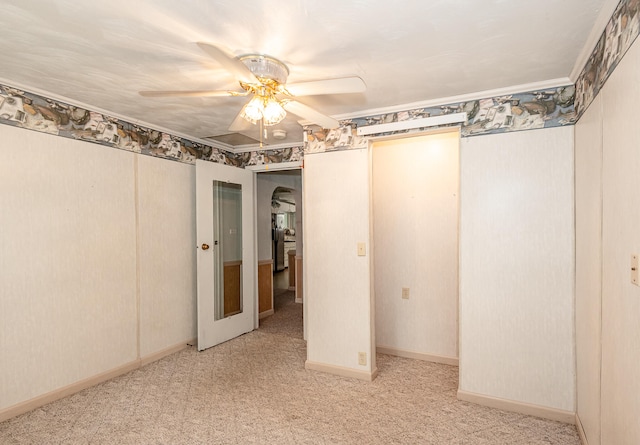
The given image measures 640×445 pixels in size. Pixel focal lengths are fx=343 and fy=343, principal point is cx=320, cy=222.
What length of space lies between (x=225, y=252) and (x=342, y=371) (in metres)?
1.96

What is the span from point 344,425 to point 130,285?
2246 millimetres

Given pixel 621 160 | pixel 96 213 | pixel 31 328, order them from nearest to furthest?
1. pixel 621 160
2. pixel 31 328
3. pixel 96 213

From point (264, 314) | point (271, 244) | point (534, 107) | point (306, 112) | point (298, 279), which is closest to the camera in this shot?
point (306, 112)

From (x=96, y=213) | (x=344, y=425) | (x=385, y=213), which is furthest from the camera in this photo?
(x=385, y=213)

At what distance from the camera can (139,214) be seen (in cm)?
326

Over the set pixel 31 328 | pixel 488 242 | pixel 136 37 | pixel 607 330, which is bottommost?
pixel 31 328

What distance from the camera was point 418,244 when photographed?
352 centimetres

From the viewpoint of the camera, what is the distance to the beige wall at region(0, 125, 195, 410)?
2381mm

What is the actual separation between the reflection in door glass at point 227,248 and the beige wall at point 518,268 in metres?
2.64

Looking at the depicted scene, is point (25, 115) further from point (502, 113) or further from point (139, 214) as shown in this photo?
point (502, 113)

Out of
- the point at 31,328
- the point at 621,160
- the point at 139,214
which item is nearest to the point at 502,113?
the point at 621,160

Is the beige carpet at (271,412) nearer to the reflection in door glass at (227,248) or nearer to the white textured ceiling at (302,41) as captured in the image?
the reflection in door glass at (227,248)

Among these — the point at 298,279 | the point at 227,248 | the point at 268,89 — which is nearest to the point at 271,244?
the point at 298,279

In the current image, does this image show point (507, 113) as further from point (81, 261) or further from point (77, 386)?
point (77, 386)
